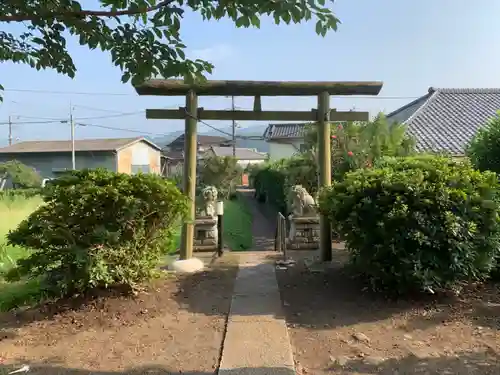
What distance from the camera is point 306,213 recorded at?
8.45 meters

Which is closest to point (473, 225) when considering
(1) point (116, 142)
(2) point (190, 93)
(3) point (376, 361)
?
(3) point (376, 361)

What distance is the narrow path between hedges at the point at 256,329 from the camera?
11.3ft

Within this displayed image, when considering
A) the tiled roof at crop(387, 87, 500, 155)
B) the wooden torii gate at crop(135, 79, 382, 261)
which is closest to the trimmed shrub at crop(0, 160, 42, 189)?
the tiled roof at crop(387, 87, 500, 155)

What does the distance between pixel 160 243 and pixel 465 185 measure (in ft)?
11.5

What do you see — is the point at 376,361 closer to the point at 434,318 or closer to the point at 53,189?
the point at 434,318

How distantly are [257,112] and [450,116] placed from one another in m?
14.7

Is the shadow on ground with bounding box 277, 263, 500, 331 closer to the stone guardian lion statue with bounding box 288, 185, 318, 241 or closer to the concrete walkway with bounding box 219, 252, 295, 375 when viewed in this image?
the concrete walkway with bounding box 219, 252, 295, 375

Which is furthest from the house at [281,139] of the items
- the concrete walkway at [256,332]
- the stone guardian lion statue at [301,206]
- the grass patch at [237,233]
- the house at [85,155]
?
the concrete walkway at [256,332]

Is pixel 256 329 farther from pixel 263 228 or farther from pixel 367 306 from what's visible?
pixel 263 228

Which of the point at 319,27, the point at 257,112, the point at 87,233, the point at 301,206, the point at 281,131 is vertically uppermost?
the point at 281,131

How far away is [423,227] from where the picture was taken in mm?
4668

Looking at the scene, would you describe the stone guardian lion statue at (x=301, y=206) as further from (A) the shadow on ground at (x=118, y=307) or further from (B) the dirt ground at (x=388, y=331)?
(A) the shadow on ground at (x=118, y=307)

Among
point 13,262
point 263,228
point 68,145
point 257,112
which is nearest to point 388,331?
point 257,112

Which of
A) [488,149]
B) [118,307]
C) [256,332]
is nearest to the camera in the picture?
[256,332]
